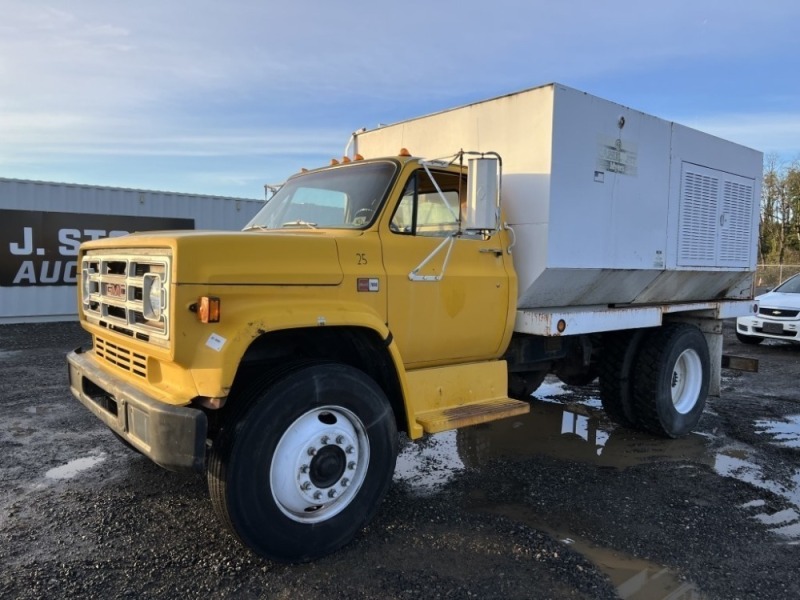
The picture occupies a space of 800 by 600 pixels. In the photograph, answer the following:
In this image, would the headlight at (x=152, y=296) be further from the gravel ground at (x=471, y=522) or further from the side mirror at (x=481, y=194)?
the side mirror at (x=481, y=194)

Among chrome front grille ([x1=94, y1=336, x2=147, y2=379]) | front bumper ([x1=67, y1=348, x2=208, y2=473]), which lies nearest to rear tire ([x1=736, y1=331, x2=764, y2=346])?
chrome front grille ([x1=94, y1=336, x2=147, y2=379])

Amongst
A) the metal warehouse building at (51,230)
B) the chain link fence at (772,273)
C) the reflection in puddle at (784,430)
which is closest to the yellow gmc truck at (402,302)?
the reflection in puddle at (784,430)

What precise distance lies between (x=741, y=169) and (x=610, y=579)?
4958 millimetres

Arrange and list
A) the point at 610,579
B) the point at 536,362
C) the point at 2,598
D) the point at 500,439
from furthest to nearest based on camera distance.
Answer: the point at 500,439
the point at 536,362
the point at 610,579
the point at 2,598

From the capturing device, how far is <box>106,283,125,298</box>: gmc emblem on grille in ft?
12.3

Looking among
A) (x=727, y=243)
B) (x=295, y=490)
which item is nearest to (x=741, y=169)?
(x=727, y=243)

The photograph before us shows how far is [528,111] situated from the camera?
15.4 ft

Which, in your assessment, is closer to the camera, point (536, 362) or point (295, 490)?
point (295, 490)

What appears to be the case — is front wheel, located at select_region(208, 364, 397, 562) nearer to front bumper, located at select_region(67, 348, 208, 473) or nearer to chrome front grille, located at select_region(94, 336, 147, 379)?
front bumper, located at select_region(67, 348, 208, 473)

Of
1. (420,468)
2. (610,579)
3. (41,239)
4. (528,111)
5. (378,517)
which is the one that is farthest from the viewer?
(41,239)

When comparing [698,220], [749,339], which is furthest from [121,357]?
[749,339]

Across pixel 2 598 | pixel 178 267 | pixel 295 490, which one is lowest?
pixel 2 598

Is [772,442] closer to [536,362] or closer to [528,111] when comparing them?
[536,362]

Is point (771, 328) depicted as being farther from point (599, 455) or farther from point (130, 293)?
point (130, 293)
